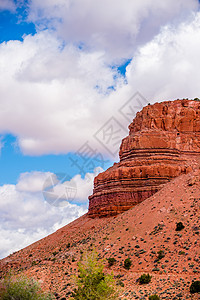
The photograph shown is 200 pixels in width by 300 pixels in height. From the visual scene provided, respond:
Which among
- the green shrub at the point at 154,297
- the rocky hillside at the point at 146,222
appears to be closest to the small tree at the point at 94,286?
the green shrub at the point at 154,297

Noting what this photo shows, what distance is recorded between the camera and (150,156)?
73.1 m

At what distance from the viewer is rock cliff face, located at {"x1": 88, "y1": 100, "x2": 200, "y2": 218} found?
226ft

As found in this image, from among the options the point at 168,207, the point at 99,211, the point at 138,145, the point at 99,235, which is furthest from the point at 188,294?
the point at 138,145

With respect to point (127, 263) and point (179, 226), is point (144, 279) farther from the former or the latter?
point (179, 226)

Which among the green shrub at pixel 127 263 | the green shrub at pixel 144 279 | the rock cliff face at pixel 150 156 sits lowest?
the green shrub at pixel 144 279

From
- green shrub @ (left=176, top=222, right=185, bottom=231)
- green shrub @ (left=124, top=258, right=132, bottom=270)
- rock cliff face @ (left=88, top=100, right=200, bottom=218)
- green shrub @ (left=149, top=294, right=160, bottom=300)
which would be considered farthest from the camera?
rock cliff face @ (left=88, top=100, right=200, bottom=218)

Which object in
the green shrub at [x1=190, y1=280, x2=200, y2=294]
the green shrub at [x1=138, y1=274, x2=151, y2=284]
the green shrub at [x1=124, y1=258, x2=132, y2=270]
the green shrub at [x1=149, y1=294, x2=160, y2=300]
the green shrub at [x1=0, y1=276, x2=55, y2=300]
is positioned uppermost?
the green shrub at [x1=0, y1=276, x2=55, y2=300]

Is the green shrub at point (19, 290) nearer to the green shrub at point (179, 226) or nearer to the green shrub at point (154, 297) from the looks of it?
the green shrub at point (154, 297)

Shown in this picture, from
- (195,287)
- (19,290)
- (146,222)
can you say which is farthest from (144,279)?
(146,222)

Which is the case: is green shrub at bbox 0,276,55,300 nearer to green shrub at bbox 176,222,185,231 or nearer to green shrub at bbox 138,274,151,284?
green shrub at bbox 138,274,151,284

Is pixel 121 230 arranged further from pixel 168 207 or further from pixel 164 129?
pixel 164 129

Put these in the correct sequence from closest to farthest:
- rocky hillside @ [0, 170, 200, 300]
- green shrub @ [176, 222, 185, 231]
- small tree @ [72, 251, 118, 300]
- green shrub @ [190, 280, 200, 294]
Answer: small tree @ [72, 251, 118, 300] < green shrub @ [190, 280, 200, 294] < rocky hillside @ [0, 170, 200, 300] < green shrub @ [176, 222, 185, 231]

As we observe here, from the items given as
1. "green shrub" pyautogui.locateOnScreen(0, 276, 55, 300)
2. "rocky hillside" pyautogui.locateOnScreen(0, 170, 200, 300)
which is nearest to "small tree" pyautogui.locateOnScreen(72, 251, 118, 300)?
"green shrub" pyautogui.locateOnScreen(0, 276, 55, 300)

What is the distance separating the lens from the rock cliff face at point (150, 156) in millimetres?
68750
